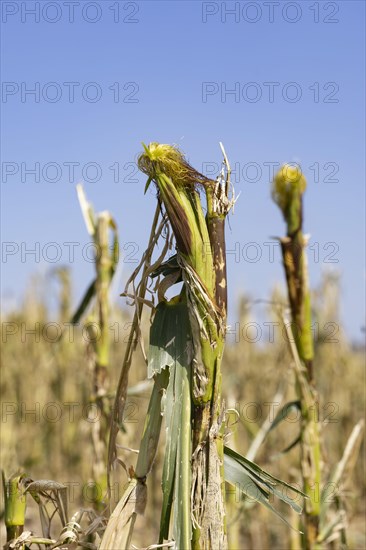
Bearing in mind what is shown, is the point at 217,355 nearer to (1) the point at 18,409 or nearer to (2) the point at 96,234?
(2) the point at 96,234

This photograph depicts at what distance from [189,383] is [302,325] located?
1316 millimetres

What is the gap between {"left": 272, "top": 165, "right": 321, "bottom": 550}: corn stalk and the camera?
2502mm

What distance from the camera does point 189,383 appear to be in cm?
135

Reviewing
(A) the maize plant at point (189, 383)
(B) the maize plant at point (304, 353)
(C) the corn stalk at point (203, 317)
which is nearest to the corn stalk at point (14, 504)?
(A) the maize plant at point (189, 383)

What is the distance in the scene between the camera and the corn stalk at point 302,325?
250 cm

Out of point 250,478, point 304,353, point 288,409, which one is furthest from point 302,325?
point 250,478

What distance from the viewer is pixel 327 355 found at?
26.8ft

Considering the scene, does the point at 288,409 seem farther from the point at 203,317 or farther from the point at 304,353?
the point at 203,317

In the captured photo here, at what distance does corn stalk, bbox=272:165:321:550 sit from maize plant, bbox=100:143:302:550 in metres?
1.15

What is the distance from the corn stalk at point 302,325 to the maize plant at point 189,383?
1155mm

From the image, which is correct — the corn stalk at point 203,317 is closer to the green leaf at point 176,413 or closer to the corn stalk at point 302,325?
the green leaf at point 176,413

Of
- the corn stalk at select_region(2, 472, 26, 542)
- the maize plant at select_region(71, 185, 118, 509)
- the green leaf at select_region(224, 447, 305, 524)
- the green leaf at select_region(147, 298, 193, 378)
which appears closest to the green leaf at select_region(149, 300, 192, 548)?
the green leaf at select_region(147, 298, 193, 378)

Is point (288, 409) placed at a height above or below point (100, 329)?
below

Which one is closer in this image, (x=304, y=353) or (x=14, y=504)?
(x=14, y=504)
